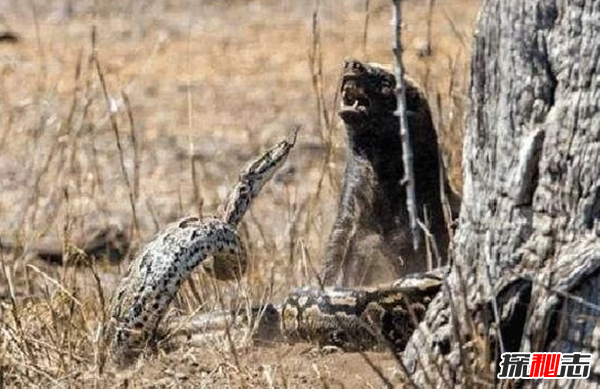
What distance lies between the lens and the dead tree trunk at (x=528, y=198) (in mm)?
5418

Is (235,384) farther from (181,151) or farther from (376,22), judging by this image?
(376,22)

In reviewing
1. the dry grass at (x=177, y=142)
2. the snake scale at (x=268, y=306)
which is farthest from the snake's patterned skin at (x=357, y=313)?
the dry grass at (x=177, y=142)

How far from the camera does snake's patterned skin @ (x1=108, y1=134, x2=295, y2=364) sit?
648 centimetres

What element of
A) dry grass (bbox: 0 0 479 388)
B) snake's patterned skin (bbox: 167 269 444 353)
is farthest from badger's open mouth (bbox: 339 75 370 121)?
snake's patterned skin (bbox: 167 269 444 353)

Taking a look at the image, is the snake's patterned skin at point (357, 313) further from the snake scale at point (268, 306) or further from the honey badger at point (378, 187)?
the honey badger at point (378, 187)

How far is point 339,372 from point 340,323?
0.32m

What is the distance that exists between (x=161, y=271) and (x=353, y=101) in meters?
1.33

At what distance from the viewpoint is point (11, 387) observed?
20.9 ft

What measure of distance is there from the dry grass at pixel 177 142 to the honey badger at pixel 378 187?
0.20 metres

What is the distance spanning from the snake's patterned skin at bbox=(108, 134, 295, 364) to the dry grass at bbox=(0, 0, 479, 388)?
10 centimetres

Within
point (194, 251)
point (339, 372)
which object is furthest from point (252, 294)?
point (339, 372)

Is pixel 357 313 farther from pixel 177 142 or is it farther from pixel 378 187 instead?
pixel 177 142

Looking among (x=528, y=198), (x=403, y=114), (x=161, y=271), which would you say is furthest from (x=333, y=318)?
(x=528, y=198)

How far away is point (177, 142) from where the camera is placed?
12109 millimetres
